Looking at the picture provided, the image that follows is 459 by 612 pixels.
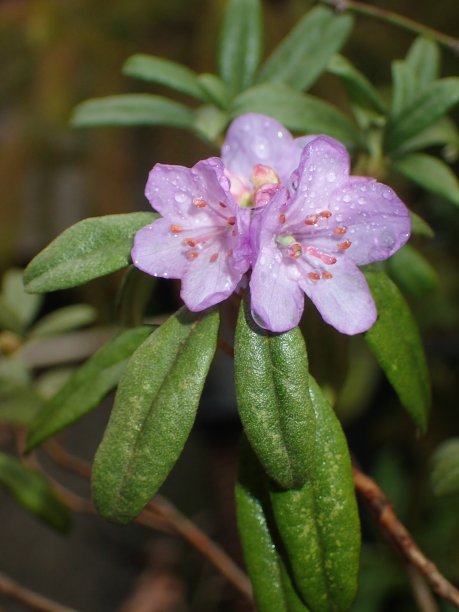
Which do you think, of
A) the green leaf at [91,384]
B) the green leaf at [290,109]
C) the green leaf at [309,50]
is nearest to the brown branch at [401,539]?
the green leaf at [91,384]

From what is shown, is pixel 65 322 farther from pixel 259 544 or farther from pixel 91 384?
pixel 259 544

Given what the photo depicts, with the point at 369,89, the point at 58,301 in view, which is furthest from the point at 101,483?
the point at 58,301

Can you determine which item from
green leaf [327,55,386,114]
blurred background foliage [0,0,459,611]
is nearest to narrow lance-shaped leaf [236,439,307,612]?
green leaf [327,55,386,114]

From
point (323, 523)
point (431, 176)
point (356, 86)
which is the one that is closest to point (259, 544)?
point (323, 523)

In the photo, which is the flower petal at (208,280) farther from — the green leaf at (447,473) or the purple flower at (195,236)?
the green leaf at (447,473)

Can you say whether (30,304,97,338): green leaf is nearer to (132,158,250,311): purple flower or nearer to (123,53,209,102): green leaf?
(123,53,209,102): green leaf

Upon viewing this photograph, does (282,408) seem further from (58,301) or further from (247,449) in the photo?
(58,301)
